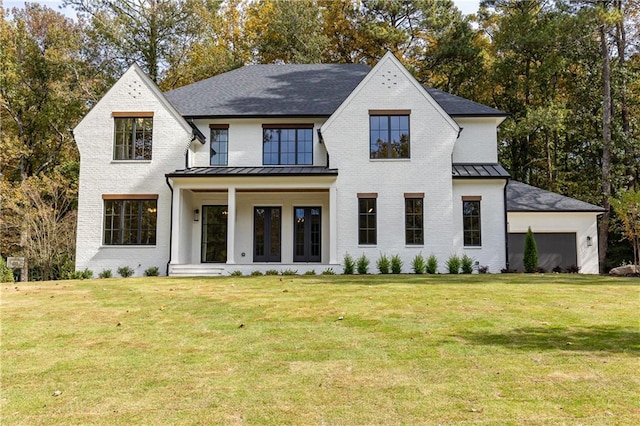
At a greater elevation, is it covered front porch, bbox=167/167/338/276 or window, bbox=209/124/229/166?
window, bbox=209/124/229/166

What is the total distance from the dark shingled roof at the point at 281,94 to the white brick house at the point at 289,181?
16 cm

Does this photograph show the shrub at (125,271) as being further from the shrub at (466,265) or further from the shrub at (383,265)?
the shrub at (466,265)

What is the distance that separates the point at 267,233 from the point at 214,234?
228cm

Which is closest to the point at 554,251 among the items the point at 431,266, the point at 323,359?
the point at 431,266

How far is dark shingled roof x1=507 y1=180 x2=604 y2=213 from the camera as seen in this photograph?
2091 cm

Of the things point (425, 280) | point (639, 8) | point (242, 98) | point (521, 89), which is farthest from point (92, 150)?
point (639, 8)

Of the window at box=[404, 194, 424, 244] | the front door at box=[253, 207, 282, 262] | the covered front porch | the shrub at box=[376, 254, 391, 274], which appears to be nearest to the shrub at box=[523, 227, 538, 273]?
the window at box=[404, 194, 424, 244]

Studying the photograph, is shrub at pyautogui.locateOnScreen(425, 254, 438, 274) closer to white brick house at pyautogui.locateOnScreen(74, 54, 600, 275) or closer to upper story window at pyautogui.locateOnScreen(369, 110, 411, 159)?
white brick house at pyautogui.locateOnScreen(74, 54, 600, 275)

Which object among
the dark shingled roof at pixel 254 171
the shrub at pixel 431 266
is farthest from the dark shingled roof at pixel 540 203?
the dark shingled roof at pixel 254 171

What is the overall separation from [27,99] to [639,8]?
3761 cm

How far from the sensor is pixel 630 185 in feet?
96.3

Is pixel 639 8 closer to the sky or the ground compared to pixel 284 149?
closer to the sky

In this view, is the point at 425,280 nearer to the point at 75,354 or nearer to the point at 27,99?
the point at 75,354

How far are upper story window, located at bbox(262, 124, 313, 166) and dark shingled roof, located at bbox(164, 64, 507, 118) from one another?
727 mm
